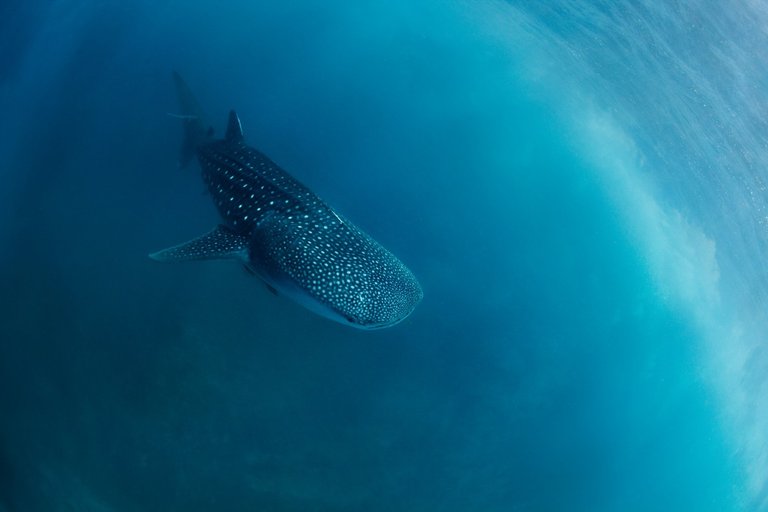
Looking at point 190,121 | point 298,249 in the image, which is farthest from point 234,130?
point 298,249

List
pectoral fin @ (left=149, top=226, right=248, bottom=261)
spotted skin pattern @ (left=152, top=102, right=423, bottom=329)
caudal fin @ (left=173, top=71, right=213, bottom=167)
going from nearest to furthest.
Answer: spotted skin pattern @ (left=152, top=102, right=423, bottom=329), pectoral fin @ (left=149, top=226, right=248, bottom=261), caudal fin @ (left=173, top=71, right=213, bottom=167)

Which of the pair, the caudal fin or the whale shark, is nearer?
the whale shark

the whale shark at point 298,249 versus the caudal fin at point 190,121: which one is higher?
the caudal fin at point 190,121

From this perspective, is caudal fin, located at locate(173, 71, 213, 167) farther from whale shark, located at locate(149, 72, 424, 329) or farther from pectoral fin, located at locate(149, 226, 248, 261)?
pectoral fin, located at locate(149, 226, 248, 261)

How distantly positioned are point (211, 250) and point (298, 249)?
95 cm

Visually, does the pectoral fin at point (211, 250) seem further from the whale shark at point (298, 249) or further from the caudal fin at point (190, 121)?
the caudal fin at point (190, 121)

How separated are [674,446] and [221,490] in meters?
10.5

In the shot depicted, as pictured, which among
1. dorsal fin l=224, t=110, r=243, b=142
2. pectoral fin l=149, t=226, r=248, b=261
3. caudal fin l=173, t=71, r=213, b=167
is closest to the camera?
pectoral fin l=149, t=226, r=248, b=261

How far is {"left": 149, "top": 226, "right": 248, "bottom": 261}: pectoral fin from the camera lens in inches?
176

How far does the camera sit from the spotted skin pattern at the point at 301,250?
3.93 metres

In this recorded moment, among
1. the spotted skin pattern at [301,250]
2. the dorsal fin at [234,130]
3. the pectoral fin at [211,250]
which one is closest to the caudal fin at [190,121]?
the dorsal fin at [234,130]

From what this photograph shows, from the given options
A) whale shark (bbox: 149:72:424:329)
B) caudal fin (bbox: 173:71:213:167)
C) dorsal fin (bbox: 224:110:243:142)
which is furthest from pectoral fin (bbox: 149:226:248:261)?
caudal fin (bbox: 173:71:213:167)

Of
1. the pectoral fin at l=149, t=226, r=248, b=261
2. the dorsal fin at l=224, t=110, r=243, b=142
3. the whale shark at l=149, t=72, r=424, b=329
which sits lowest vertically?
the pectoral fin at l=149, t=226, r=248, b=261

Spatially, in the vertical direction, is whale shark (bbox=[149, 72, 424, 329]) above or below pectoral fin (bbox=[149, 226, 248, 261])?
above
